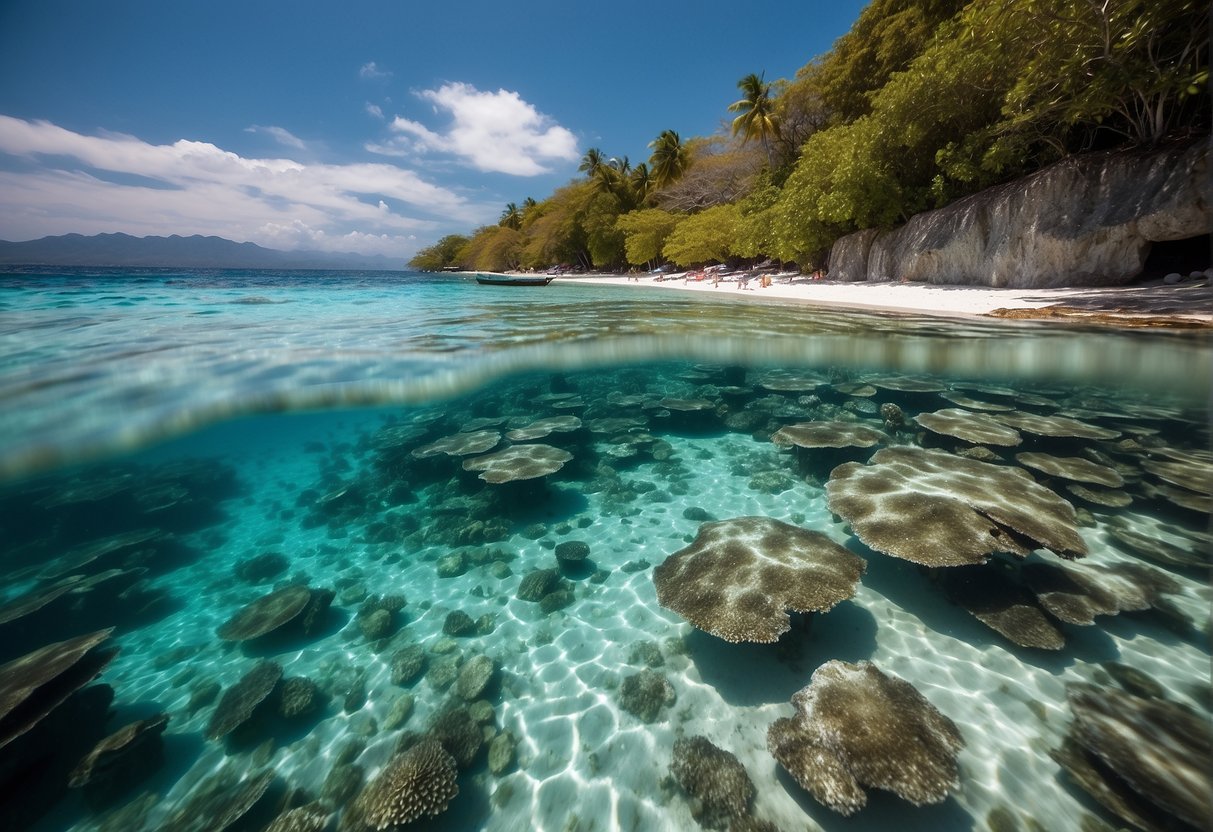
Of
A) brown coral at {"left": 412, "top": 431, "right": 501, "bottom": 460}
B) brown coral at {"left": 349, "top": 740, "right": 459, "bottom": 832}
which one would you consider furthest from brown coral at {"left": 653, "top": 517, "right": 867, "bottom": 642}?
brown coral at {"left": 412, "top": 431, "right": 501, "bottom": 460}

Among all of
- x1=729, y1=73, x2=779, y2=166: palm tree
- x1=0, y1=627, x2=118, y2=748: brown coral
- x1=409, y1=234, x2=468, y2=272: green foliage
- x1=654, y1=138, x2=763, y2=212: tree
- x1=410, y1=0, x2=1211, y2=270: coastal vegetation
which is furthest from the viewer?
x1=409, y1=234, x2=468, y2=272: green foliage

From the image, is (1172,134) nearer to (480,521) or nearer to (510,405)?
(510,405)

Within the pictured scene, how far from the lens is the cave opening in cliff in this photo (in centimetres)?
1446

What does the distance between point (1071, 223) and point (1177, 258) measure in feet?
12.4

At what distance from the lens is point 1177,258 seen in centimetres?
1488

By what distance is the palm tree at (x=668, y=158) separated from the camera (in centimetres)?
4856

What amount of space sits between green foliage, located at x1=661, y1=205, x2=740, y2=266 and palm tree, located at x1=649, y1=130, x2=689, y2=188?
1437 cm

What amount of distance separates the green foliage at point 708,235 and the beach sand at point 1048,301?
49.6ft

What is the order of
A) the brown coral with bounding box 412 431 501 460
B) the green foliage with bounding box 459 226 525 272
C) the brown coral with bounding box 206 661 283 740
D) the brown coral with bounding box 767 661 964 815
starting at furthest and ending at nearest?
1. the green foliage with bounding box 459 226 525 272
2. the brown coral with bounding box 412 431 501 460
3. the brown coral with bounding box 206 661 283 740
4. the brown coral with bounding box 767 661 964 815

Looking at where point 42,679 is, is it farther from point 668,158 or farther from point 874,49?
point 668,158

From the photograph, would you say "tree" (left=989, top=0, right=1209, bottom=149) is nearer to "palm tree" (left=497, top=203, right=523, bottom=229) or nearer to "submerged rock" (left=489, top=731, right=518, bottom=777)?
"submerged rock" (left=489, top=731, right=518, bottom=777)

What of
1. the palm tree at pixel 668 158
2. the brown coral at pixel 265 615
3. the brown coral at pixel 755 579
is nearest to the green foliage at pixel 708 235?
the palm tree at pixel 668 158

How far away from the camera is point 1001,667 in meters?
3.76

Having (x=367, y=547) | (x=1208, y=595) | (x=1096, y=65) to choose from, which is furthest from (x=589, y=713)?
(x=1096, y=65)
